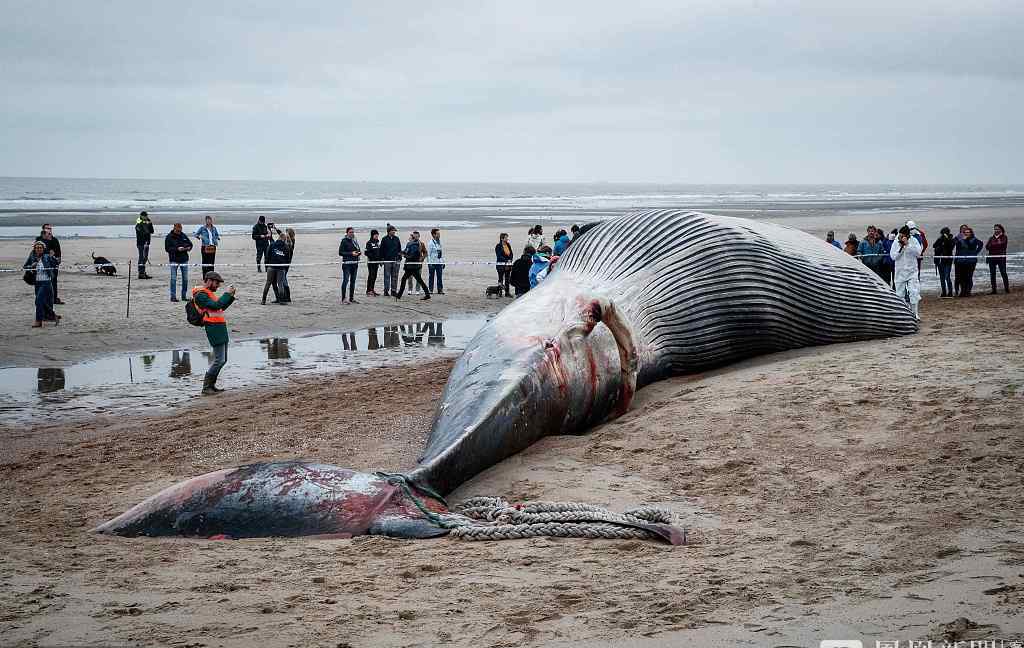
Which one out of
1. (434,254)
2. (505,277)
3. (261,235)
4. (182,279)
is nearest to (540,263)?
(505,277)

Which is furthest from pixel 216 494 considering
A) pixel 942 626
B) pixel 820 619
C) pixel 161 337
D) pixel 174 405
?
pixel 161 337

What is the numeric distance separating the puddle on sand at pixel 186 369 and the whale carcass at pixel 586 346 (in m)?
5.25

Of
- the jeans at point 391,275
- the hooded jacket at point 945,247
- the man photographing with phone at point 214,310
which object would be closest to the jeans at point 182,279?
the jeans at point 391,275

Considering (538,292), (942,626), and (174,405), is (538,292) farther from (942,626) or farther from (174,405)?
(942,626)

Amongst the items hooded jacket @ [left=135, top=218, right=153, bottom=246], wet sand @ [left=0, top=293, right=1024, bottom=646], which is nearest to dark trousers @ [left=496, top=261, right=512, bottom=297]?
hooded jacket @ [left=135, top=218, right=153, bottom=246]

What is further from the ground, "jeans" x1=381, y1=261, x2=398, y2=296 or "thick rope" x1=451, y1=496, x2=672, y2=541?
"jeans" x1=381, y1=261, x2=398, y2=296

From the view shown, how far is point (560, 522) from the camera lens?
6.31 metres

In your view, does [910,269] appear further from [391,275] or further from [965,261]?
[391,275]

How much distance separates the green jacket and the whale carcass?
496cm

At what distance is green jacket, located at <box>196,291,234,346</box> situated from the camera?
13074 millimetres

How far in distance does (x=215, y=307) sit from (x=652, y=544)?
8.97m

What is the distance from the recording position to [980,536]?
5.49 m

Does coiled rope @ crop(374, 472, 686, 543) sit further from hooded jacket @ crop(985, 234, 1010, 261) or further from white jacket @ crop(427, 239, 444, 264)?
hooded jacket @ crop(985, 234, 1010, 261)

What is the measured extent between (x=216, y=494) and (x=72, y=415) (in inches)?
254
